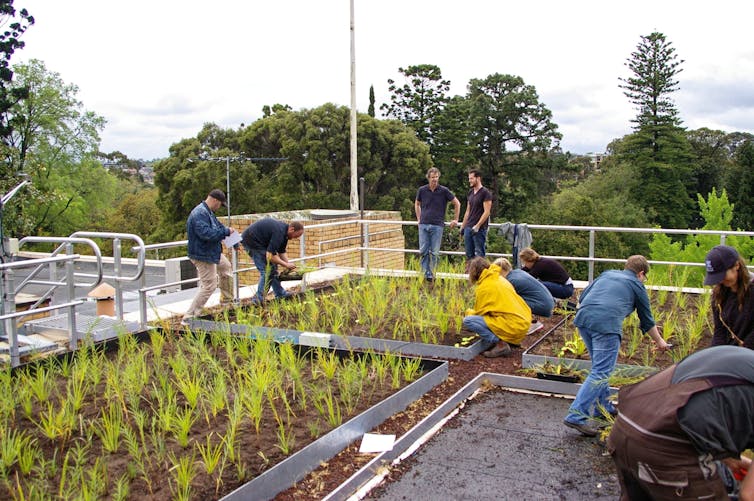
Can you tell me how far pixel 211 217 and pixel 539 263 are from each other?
162 inches

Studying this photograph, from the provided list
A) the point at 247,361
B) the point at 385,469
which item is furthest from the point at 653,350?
the point at 247,361

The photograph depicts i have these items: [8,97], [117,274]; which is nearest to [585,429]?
[117,274]

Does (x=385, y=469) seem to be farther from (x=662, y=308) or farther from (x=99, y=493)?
(x=662, y=308)

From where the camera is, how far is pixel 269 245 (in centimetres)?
861

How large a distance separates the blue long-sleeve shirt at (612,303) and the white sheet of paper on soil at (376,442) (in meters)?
1.63

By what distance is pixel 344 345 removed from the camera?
6938 millimetres

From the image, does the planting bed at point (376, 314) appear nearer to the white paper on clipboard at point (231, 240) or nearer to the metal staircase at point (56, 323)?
the white paper on clipboard at point (231, 240)

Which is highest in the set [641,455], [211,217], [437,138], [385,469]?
[437,138]

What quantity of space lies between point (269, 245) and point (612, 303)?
16.7 ft

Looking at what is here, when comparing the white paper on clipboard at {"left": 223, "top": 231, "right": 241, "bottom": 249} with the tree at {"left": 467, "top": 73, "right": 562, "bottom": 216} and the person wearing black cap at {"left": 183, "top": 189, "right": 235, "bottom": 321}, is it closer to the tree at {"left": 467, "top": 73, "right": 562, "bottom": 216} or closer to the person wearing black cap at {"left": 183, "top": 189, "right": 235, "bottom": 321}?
the person wearing black cap at {"left": 183, "top": 189, "right": 235, "bottom": 321}

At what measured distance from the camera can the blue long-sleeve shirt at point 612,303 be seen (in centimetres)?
462

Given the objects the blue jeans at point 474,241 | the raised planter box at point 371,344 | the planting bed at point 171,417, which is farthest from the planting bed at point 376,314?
the planting bed at point 171,417

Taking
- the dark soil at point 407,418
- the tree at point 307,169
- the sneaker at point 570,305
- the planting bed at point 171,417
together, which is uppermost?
the tree at point 307,169

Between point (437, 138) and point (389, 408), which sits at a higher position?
point (437, 138)
